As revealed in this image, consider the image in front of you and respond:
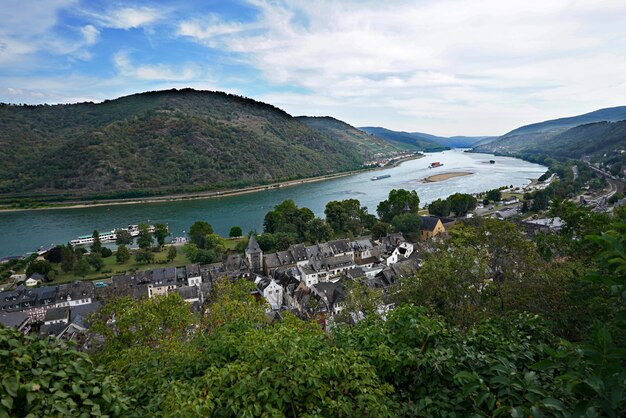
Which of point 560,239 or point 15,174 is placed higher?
point 15,174

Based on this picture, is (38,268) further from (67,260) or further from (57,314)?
(57,314)

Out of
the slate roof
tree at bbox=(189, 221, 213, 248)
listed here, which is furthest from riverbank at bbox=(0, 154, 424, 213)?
the slate roof

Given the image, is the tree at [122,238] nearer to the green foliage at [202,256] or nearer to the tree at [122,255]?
the tree at [122,255]

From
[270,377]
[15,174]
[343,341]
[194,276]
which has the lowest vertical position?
[194,276]

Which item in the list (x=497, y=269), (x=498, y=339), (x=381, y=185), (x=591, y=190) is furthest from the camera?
(x=381, y=185)

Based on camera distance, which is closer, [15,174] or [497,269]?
[497,269]

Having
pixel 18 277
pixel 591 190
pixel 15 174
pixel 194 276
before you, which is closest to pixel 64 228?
pixel 18 277

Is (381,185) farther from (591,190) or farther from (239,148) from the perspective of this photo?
(239,148)

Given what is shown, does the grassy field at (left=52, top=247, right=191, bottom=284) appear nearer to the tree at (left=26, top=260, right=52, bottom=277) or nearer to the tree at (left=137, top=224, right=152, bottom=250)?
the tree at (left=26, top=260, right=52, bottom=277)

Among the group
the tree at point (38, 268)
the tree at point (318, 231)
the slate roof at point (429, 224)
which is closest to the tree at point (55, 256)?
the tree at point (38, 268)
